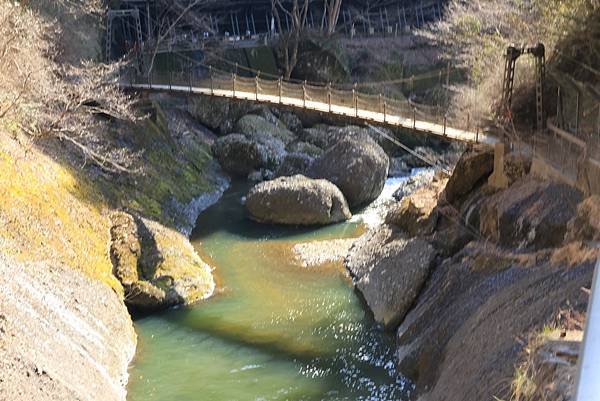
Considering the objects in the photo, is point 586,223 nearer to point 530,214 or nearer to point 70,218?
point 530,214

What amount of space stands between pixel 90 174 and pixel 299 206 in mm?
6059

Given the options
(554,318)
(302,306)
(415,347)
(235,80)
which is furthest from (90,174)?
(554,318)

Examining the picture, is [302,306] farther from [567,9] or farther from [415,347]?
[567,9]

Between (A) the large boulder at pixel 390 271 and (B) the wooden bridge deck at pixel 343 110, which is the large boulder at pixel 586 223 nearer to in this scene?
(A) the large boulder at pixel 390 271

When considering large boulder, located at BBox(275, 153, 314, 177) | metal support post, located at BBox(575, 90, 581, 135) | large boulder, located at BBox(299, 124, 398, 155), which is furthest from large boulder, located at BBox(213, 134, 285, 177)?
metal support post, located at BBox(575, 90, 581, 135)

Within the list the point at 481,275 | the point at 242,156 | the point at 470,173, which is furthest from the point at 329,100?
the point at 242,156

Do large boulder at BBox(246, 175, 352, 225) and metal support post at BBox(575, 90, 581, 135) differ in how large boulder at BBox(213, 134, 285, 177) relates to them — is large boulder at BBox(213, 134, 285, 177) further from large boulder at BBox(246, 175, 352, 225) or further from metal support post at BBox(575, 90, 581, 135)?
metal support post at BBox(575, 90, 581, 135)

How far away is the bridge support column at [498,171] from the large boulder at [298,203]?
22.3ft

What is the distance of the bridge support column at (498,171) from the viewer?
1402 cm

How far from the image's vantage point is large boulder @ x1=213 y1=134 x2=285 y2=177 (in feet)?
86.5

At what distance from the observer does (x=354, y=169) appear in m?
22.2

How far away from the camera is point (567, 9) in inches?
556

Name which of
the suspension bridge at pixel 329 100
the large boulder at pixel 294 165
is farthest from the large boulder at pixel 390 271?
the large boulder at pixel 294 165

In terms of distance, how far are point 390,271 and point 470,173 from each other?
2.93 m
